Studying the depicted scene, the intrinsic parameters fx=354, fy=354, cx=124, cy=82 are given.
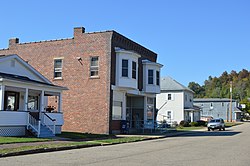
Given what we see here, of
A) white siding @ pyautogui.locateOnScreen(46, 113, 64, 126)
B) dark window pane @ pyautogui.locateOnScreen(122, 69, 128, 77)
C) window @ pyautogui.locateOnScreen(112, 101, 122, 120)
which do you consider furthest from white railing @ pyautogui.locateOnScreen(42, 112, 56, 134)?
dark window pane @ pyautogui.locateOnScreen(122, 69, 128, 77)

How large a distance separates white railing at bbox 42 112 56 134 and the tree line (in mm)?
133138

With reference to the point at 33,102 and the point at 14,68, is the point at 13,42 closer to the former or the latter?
the point at 33,102

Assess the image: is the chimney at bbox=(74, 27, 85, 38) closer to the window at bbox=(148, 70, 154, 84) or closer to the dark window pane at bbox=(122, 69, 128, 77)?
the dark window pane at bbox=(122, 69, 128, 77)

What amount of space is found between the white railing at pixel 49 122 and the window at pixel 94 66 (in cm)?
771

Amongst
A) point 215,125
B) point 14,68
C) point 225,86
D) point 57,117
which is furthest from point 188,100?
point 225,86

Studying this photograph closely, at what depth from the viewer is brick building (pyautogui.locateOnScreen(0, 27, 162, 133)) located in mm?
32031

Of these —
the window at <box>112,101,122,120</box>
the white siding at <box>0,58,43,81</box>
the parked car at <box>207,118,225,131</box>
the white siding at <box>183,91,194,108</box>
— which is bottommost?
the parked car at <box>207,118,225,131</box>

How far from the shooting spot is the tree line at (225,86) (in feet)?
510

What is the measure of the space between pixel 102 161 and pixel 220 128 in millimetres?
37155

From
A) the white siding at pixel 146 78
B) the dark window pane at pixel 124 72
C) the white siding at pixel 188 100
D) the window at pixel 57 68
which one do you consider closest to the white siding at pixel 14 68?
the window at pixel 57 68

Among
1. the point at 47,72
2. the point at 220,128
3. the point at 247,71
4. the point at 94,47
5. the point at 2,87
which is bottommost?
the point at 220,128

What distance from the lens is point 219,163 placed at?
43.1 ft

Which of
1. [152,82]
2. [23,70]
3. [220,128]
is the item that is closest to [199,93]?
[220,128]

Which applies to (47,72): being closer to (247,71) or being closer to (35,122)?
(35,122)
